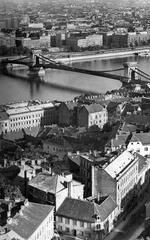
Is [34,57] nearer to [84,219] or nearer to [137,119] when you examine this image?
[137,119]

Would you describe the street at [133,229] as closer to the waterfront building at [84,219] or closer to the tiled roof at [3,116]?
the waterfront building at [84,219]

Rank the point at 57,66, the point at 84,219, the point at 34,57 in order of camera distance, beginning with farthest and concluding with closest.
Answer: the point at 34,57 → the point at 57,66 → the point at 84,219

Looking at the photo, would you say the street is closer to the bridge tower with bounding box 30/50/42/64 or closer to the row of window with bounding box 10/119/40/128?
the row of window with bounding box 10/119/40/128

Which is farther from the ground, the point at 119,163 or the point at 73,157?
the point at 119,163

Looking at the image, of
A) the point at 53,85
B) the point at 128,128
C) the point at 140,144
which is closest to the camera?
the point at 140,144

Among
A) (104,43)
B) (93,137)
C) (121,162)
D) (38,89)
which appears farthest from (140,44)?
(121,162)

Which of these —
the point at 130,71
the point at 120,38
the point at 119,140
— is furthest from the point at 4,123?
the point at 120,38

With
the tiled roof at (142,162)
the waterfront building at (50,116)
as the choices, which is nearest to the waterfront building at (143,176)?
the tiled roof at (142,162)
